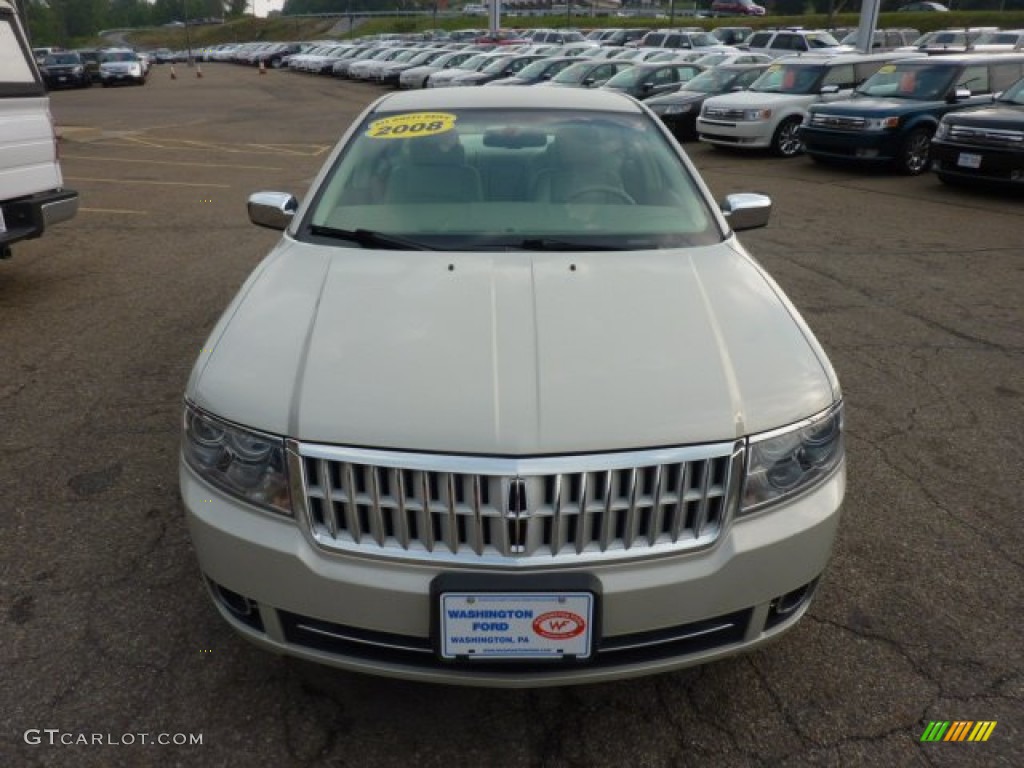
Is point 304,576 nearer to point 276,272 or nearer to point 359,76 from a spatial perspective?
point 276,272

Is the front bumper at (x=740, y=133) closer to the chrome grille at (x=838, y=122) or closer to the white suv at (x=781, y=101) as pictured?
the white suv at (x=781, y=101)

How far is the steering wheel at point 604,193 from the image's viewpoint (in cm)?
330

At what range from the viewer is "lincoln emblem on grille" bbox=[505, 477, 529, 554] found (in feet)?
6.31

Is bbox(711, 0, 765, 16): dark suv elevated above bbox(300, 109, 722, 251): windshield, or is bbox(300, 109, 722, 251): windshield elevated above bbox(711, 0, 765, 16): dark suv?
bbox(300, 109, 722, 251): windshield

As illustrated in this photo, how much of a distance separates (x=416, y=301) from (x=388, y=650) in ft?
3.49

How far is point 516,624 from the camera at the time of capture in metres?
1.95

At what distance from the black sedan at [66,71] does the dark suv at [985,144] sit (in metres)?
33.0

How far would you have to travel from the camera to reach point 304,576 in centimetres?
202

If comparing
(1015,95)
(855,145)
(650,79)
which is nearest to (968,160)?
(1015,95)

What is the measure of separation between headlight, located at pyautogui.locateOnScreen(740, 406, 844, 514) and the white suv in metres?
12.4

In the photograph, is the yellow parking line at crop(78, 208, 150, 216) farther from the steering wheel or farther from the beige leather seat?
the steering wheel

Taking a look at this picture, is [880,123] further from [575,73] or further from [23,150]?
[23,150]

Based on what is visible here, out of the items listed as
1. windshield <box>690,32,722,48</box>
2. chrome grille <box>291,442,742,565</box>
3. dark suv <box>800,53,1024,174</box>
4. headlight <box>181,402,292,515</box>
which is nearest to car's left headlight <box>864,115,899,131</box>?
dark suv <box>800,53,1024,174</box>

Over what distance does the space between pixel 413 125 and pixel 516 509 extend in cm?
232
